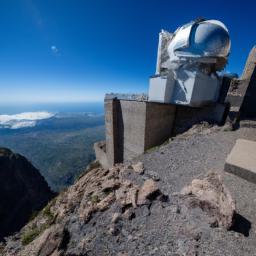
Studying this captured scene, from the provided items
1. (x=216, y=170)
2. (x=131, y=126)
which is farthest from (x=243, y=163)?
(x=131, y=126)

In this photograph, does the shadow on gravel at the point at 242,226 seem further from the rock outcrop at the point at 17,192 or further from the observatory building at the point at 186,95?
the rock outcrop at the point at 17,192

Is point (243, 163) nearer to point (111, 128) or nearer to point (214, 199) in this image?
point (214, 199)

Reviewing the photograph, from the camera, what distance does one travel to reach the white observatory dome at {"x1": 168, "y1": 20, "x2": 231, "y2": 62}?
11.5m

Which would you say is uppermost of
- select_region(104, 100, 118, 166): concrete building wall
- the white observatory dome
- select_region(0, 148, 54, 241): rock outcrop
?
the white observatory dome

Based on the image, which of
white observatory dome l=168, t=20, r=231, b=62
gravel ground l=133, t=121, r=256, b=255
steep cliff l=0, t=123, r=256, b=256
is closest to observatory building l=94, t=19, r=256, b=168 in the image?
white observatory dome l=168, t=20, r=231, b=62

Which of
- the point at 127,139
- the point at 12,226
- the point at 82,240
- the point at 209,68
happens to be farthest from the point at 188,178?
the point at 12,226

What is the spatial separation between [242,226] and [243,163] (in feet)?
7.33

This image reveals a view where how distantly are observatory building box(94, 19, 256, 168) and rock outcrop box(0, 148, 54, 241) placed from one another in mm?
23525

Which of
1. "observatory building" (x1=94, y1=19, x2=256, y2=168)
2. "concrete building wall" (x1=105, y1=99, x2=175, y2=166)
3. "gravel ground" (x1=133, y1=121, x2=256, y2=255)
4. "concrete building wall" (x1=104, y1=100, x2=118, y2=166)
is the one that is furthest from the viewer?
"concrete building wall" (x1=104, y1=100, x2=118, y2=166)

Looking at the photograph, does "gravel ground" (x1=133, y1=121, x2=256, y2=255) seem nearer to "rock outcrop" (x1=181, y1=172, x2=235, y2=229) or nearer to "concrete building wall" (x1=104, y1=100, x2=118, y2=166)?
"rock outcrop" (x1=181, y1=172, x2=235, y2=229)

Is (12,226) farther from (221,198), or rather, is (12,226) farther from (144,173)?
(221,198)

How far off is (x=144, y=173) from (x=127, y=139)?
762 centimetres

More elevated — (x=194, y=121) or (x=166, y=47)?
(x=166, y=47)

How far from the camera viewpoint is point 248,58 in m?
12.6
